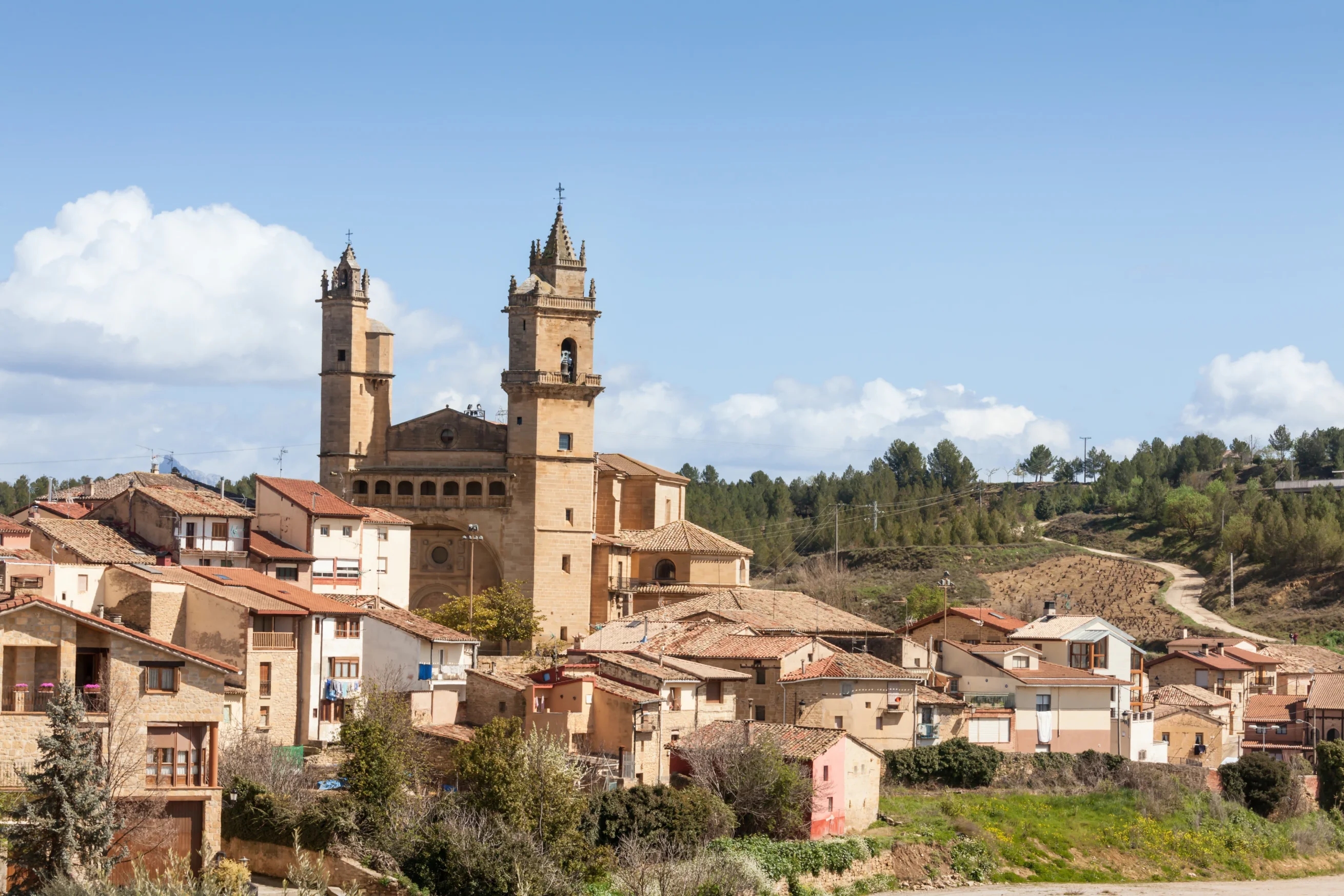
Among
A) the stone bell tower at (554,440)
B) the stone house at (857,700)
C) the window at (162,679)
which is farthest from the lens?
the stone bell tower at (554,440)

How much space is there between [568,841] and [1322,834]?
103ft


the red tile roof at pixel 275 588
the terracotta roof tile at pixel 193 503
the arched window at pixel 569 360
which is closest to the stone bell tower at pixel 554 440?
the arched window at pixel 569 360

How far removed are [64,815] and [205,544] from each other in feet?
88.1

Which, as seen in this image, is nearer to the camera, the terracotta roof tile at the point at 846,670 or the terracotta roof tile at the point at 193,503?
the terracotta roof tile at the point at 846,670

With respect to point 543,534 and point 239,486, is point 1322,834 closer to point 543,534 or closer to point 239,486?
point 543,534

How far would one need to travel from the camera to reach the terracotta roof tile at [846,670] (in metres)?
59.3

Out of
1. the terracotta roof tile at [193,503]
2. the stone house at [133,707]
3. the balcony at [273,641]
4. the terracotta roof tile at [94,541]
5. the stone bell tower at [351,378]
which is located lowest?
the stone house at [133,707]

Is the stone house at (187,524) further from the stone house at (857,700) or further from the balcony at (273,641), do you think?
the stone house at (857,700)

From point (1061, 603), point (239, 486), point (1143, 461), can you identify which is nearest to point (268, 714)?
point (1061, 603)

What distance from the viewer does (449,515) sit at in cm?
8131

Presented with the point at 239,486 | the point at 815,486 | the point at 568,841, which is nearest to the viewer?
the point at 568,841

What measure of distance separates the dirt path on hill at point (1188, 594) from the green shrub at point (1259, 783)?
38.9 meters

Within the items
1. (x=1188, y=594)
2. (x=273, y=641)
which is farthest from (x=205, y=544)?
(x=1188, y=594)

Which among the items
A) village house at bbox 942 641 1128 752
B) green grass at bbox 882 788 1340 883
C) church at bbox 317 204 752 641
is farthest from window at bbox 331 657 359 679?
church at bbox 317 204 752 641
